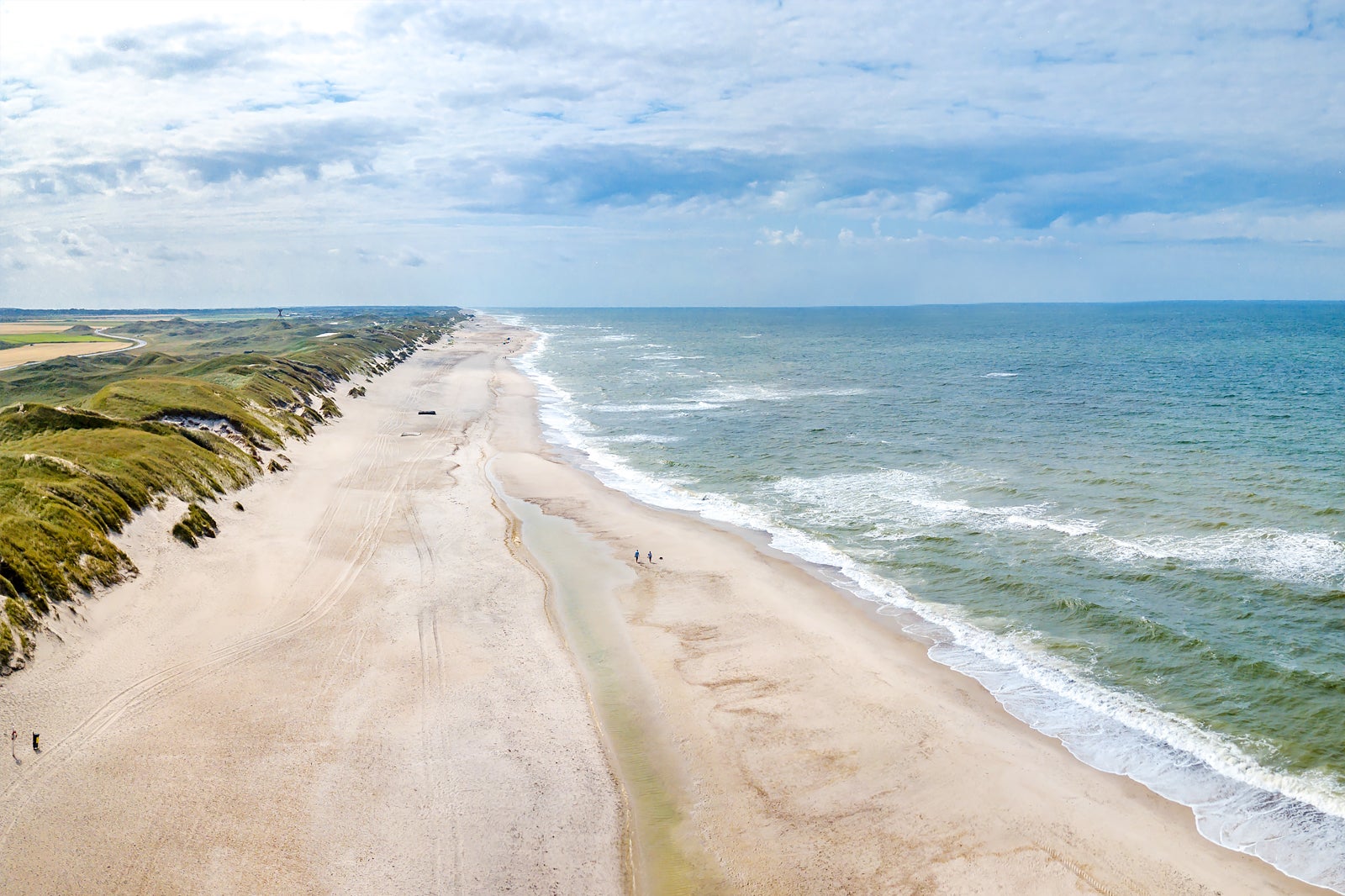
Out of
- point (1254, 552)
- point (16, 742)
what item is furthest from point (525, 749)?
point (1254, 552)

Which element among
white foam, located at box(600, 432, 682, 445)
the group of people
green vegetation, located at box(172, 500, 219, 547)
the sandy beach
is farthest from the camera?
white foam, located at box(600, 432, 682, 445)

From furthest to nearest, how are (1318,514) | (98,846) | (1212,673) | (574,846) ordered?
(1318,514) < (1212,673) < (574,846) < (98,846)

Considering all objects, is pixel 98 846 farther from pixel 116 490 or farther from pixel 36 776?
pixel 116 490

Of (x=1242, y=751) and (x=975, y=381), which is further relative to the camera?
(x=975, y=381)

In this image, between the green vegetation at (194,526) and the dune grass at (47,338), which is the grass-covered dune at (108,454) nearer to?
the green vegetation at (194,526)

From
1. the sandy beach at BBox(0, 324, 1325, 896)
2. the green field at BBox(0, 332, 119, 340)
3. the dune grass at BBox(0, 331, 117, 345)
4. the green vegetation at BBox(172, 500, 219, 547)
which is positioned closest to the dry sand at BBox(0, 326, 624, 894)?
the sandy beach at BBox(0, 324, 1325, 896)

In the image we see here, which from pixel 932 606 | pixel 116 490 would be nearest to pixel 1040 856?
pixel 932 606

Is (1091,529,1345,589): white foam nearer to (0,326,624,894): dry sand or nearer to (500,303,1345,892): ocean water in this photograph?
(500,303,1345,892): ocean water
